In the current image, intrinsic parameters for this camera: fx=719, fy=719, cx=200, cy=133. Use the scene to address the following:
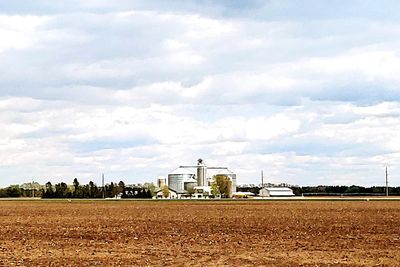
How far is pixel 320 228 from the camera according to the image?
152 feet

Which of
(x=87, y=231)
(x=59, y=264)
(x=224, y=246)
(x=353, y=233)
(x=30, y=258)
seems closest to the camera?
(x=59, y=264)

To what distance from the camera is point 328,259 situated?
2812 centimetres

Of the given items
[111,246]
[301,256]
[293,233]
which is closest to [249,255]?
[301,256]

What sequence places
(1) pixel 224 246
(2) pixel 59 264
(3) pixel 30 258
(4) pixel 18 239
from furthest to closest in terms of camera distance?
(4) pixel 18 239 < (1) pixel 224 246 < (3) pixel 30 258 < (2) pixel 59 264

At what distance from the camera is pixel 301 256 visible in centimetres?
2939

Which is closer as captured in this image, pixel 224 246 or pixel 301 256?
pixel 301 256

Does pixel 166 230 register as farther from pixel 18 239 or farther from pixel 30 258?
pixel 30 258

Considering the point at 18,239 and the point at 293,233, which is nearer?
the point at 18,239

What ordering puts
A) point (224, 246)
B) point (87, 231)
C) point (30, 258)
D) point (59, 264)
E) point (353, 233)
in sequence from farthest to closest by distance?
1. point (87, 231)
2. point (353, 233)
3. point (224, 246)
4. point (30, 258)
5. point (59, 264)

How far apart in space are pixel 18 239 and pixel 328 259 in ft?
59.4

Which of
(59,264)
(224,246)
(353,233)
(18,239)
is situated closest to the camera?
(59,264)

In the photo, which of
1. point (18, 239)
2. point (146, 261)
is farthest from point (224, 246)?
point (18, 239)

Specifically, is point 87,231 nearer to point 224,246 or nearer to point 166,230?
point 166,230

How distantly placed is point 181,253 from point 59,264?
5.69 metres
